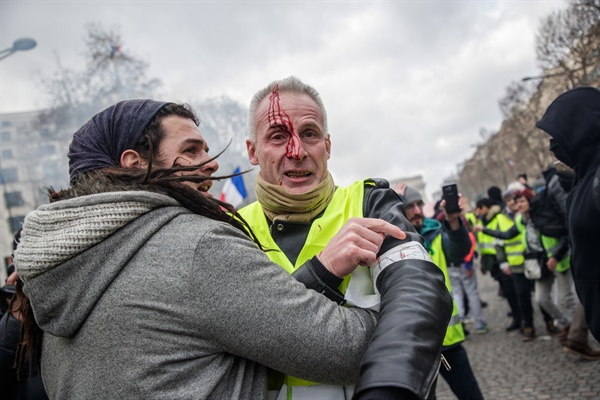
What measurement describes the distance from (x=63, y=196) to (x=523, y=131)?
27713mm

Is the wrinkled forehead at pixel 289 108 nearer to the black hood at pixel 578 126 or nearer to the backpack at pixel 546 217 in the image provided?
the black hood at pixel 578 126

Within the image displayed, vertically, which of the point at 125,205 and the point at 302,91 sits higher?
the point at 302,91

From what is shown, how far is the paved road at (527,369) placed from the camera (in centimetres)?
456

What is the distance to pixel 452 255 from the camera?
13.9ft

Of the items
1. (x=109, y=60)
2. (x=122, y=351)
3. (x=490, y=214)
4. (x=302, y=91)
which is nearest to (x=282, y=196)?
(x=302, y=91)

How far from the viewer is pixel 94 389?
3.68 feet

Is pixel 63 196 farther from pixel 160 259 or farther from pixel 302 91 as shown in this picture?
pixel 302 91

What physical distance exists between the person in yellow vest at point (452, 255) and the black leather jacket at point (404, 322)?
69.5 inches

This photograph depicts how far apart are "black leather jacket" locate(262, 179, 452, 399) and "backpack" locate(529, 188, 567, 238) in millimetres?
4877

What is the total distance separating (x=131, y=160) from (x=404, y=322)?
3.31ft

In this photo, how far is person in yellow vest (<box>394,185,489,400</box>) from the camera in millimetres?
3615

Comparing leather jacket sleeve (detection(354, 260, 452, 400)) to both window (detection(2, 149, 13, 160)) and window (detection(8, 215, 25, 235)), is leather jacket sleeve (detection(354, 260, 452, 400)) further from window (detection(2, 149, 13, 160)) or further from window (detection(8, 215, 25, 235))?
window (detection(2, 149, 13, 160))

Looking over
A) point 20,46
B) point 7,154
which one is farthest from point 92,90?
point 7,154

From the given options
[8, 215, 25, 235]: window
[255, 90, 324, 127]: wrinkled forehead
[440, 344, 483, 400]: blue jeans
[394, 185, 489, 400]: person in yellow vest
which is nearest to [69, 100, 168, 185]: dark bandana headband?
[8, 215, 25, 235]: window
